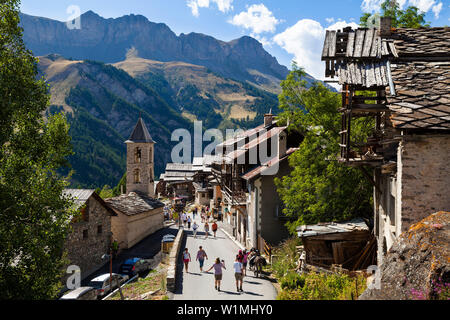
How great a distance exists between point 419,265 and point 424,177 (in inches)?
118

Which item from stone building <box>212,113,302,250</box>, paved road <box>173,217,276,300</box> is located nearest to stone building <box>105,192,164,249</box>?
stone building <box>212,113,302,250</box>

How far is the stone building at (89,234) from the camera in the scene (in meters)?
28.3

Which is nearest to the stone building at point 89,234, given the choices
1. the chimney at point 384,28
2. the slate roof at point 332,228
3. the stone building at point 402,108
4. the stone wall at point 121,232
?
the stone wall at point 121,232

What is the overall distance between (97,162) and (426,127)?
164214mm

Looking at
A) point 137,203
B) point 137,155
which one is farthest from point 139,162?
point 137,203

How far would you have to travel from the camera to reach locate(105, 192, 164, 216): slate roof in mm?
37688

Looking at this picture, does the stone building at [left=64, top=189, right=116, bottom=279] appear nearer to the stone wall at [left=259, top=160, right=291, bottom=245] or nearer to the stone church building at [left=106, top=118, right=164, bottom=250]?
the stone church building at [left=106, top=118, right=164, bottom=250]

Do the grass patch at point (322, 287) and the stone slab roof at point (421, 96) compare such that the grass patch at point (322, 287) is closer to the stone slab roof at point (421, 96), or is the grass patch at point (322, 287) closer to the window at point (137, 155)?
the stone slab roof at point (421, 96)

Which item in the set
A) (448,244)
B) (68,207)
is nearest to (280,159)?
(68,207)

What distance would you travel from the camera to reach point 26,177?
35.8ft

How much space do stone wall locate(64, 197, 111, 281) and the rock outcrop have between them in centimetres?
2451

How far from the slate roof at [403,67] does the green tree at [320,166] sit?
6.42 metres

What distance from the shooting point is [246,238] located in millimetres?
29297
